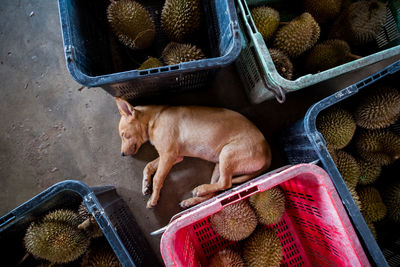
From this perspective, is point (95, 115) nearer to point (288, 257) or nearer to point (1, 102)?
point (1, 102)

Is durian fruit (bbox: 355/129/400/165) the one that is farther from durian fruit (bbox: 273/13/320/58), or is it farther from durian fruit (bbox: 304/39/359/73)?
durian fruit (bbox: 273/13/320/58)

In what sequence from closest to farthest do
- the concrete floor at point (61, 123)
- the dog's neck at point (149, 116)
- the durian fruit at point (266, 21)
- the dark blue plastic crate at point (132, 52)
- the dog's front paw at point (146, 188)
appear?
the dark blue plastic crate at point (132, 52) → the durian fruit at point (266, 21) → the dog's neck at point (149, 116) → the dog's front paw at point (146, 188) → the concrete floor at point (61, 123)

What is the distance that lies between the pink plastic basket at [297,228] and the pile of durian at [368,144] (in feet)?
1.45

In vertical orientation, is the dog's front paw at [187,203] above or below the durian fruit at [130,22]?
below

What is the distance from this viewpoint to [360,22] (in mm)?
2303

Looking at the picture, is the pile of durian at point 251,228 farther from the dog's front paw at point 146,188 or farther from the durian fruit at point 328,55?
the durian fruit at point 328,55

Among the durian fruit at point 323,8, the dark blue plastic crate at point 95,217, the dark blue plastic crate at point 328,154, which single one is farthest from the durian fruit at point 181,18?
the dark blue plastic crate at point 95,217

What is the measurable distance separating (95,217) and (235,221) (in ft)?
3.08

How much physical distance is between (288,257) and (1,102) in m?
3.25

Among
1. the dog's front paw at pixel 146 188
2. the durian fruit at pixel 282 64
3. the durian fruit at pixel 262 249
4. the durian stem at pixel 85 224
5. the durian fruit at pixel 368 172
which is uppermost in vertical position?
the durian fruit at pixel 282 64

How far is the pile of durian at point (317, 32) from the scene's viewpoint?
6.94ft

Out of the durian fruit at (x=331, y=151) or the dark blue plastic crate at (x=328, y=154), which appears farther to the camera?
the durian fruit at (x=331, y=151)

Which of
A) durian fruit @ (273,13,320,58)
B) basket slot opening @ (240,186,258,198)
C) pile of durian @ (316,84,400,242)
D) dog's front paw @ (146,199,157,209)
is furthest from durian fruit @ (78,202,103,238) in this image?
durian fruit @ (273,13,320,58)

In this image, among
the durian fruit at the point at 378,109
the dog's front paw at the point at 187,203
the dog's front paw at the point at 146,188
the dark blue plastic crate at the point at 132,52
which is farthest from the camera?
the dog's front paw at the point at 146,188
